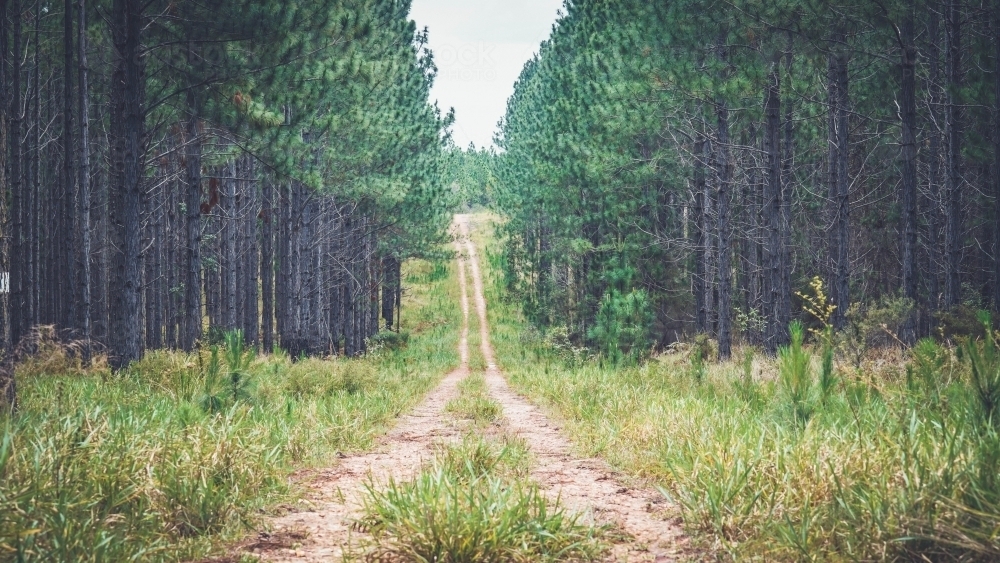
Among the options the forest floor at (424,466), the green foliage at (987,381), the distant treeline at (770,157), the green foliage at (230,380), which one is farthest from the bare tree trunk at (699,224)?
the green foliage at (987,381)

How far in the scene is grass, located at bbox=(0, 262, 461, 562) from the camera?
11.3ft

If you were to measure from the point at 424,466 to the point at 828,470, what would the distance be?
312cm

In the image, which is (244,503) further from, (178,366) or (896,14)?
(896,14)

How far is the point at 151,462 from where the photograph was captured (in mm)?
4461

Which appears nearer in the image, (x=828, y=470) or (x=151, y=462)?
(x=828, y=470)

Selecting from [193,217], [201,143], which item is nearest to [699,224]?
[201,143]

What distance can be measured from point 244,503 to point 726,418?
15.3 ft

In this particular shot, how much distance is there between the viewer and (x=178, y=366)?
10883 mm

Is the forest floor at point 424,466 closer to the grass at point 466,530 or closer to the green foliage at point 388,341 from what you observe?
the grass at point 466,530

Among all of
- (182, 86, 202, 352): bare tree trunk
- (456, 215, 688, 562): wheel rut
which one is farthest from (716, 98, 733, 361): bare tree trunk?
(182, 86, 202, 352): bare tree trunk

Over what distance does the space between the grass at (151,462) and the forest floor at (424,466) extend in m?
0.28

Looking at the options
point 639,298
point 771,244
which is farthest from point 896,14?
point 639,298

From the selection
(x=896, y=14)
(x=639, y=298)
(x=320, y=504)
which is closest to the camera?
(x=320, y=504)

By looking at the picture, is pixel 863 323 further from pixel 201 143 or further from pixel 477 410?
pixel 201 143
